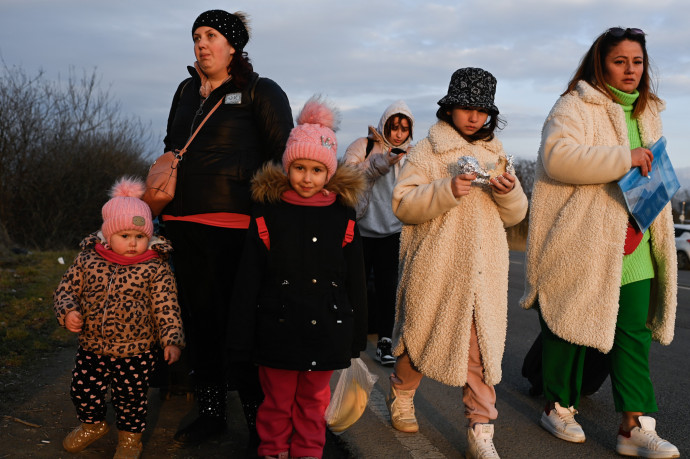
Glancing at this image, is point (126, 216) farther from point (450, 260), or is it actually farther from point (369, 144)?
point (369, 144)

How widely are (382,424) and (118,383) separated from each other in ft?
5.22

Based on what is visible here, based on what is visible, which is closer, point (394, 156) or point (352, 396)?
point (352, 396)

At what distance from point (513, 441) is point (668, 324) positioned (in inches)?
43.2

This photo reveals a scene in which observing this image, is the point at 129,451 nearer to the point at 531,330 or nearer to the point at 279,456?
the point at 279,456

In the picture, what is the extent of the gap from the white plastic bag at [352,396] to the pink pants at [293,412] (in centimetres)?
35

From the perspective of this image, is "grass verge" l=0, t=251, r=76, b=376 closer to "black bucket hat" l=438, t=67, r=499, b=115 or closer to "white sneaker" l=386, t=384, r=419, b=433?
"white sneaker" l=386, t=384, r=419, b=433

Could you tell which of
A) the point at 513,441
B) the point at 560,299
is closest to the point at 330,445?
the point at 513,441

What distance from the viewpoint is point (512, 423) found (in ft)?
14.1

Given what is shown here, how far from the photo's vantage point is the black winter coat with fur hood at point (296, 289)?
10.8 ft

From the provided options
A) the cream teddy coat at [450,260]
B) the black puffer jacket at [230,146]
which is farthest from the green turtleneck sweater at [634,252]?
the black puffer jacket at [230,146]

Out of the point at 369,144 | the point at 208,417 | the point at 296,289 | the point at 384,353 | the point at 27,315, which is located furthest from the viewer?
the point at 27,315

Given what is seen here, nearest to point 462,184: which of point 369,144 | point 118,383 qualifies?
point 118,383

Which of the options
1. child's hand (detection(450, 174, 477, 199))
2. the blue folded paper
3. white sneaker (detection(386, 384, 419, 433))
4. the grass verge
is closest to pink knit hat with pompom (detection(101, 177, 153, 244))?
child's hand (detection(450, 174, 477, 199))

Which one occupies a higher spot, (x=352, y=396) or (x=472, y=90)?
(x=472, y=90)
